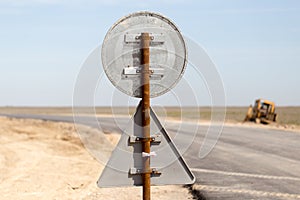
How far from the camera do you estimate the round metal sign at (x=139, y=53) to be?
246 inches

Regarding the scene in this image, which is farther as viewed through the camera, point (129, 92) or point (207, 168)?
point (207, 168)

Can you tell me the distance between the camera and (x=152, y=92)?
6387 mm

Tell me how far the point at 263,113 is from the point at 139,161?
3786cm

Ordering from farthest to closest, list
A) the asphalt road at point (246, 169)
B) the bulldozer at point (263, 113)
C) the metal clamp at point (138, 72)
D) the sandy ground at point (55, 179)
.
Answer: the bulldozer at point (263, 113) < the sandy ground at point (55, 179) < the asphalt road at point (246, 169) < the metal clamp at point (138, 72)

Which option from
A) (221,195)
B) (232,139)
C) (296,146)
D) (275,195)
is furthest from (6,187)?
(232,139)

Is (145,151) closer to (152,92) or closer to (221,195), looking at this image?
(152,92)

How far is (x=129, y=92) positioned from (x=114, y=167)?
33.2 inches

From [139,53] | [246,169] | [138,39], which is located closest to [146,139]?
[139,53]

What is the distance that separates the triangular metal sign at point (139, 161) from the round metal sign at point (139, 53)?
33cm

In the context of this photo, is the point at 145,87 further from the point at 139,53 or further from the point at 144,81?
the point at 139,53

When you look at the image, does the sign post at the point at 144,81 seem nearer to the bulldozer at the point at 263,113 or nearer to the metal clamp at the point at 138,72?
the metal clamp at the point at 138,72

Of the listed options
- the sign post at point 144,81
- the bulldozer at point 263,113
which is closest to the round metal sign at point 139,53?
the sign post at point 144,81

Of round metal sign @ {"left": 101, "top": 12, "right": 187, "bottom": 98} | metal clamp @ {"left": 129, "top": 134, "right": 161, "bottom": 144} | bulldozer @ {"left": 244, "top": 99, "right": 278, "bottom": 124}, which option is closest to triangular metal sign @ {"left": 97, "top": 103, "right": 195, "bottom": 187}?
metal clamp @ {"left": 129, "top": 134, "right": 161, "bottom": 144}

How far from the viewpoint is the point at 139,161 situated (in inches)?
250
